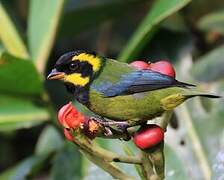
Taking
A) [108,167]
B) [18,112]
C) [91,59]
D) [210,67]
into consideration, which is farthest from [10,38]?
[108,167]

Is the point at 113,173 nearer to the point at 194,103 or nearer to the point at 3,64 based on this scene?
the point at 3,64

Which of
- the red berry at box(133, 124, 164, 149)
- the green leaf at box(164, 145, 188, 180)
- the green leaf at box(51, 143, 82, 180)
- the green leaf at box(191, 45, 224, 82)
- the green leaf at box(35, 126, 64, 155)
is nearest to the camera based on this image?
the red berry at box(133, 124, 164, 149)

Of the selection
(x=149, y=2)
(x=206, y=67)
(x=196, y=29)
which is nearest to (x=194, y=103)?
(x=206, y=67)

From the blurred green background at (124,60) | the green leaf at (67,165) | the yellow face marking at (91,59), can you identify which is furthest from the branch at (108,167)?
the green leaf at (67,165)

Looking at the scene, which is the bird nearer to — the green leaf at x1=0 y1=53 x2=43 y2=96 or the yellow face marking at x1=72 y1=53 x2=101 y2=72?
the yellow face marking at x1=72 y1=53 x2=101 y2=72

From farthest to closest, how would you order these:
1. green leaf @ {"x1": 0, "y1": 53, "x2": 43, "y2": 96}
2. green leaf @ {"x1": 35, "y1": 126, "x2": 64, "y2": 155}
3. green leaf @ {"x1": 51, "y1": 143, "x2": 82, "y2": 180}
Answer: green leaf @ {"x1": 35, "y1": 126, "x2": 64, "y2": 155} < green leaf @ {"x1": 51, "y1": 143, "x2": 82, "y2": 180} < green leaf @ {"x1": 0, "y1": 53, "x2": 43, "y2": 96}

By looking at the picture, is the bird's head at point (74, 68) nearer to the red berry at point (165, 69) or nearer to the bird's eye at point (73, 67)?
the bird's eye at point (73, 67)

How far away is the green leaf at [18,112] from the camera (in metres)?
1.95

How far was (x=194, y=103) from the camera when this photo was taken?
2.01m

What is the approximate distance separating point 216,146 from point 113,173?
74cm

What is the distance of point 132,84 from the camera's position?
1.21 metres

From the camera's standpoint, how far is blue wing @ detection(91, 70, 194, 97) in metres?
1.19

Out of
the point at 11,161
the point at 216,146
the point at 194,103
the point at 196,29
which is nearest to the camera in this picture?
the point at 216,146

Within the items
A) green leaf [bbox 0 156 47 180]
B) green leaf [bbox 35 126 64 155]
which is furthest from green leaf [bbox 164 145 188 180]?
green leaf [bbox 35 126 64 155]
